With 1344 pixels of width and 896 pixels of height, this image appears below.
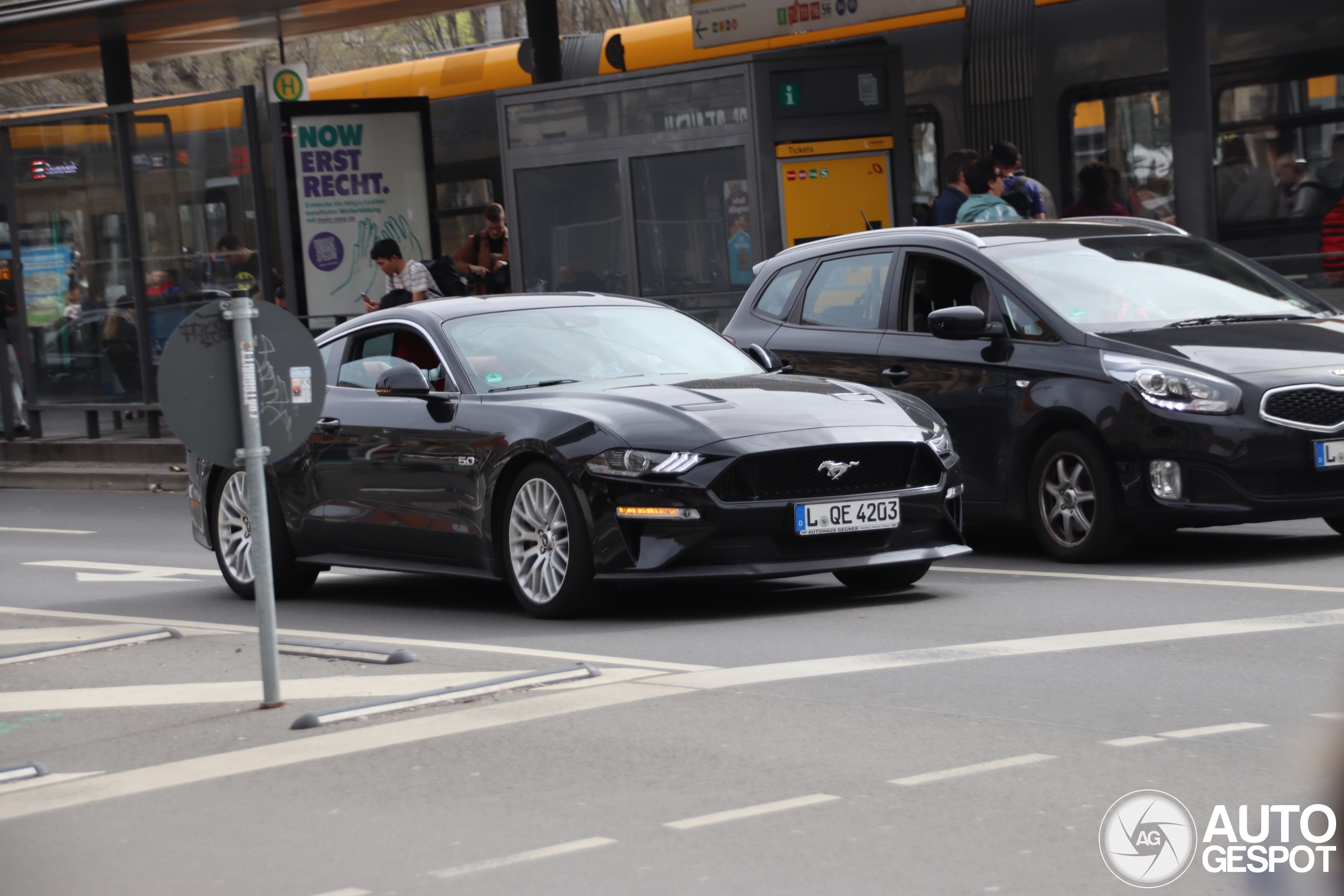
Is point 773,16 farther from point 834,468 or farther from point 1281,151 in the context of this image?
point 834,468

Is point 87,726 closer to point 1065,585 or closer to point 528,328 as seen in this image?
point 528,328

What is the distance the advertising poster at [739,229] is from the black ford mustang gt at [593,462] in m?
6.77

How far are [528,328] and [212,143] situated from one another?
36.1ft

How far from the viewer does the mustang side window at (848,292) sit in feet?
36.9

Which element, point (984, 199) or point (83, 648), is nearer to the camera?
point (83, 648)

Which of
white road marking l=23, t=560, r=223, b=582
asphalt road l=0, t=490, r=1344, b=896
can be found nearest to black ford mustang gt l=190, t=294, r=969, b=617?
asphalt road l=0, t=490, r=1344, b=896

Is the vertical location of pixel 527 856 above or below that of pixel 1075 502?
below

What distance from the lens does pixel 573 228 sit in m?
18.8

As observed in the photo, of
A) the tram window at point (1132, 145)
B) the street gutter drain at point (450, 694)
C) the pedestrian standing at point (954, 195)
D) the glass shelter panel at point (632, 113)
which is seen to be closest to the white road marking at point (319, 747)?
the street gutter drain at point (450, 694)

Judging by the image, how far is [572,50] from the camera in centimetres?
2141

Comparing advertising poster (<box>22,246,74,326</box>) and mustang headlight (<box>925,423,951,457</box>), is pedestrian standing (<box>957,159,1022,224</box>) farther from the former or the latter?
advertising poster (<box>22,246,74,326</box>)

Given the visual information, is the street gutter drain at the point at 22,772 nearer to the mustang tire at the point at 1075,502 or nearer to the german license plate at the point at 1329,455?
the mustang tire at the point at 1075,502

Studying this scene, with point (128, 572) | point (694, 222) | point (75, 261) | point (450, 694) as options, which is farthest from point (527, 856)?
point (75, 261)

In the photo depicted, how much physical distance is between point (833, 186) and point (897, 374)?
673 cm
